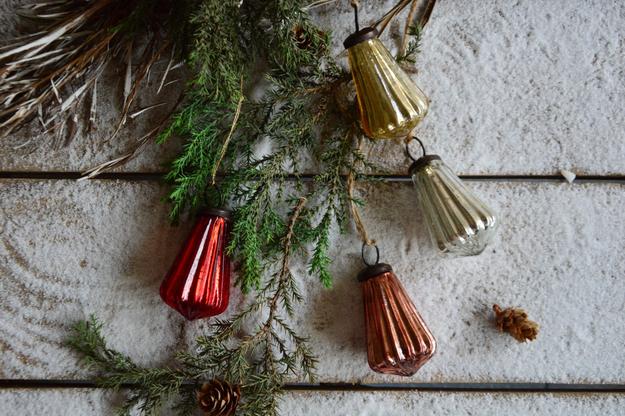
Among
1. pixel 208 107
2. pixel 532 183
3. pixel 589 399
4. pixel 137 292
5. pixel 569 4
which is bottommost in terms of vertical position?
pixel 589 399

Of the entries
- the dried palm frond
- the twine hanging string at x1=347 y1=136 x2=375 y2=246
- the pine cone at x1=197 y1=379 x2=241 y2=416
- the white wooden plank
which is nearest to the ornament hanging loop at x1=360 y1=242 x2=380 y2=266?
the twine hanging string at x1=347 y1=136 x2=375 y2=246

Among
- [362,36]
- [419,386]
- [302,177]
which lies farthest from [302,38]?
[419,386]

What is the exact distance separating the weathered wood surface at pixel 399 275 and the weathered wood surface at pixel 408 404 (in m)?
0.03

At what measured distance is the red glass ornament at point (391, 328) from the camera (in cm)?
72

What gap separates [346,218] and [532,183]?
11.3 inches

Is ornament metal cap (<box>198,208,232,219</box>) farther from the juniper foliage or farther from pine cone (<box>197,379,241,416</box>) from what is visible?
pine cone (<box>197,379,241,416</box>)

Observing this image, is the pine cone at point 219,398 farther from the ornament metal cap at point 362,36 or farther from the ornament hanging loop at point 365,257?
the ornament metal cap at point 362,36

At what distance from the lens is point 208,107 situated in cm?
75

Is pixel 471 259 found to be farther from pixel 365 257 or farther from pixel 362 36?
pixel 362 36

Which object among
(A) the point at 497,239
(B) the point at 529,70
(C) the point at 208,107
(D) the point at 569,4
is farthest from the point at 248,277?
(D) the point at 569,4

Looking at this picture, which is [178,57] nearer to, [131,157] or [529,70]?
[131,157]

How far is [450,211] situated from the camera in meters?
0.73

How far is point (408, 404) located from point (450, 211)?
30 centimetres

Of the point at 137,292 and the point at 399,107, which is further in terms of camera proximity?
the point at 137,292
